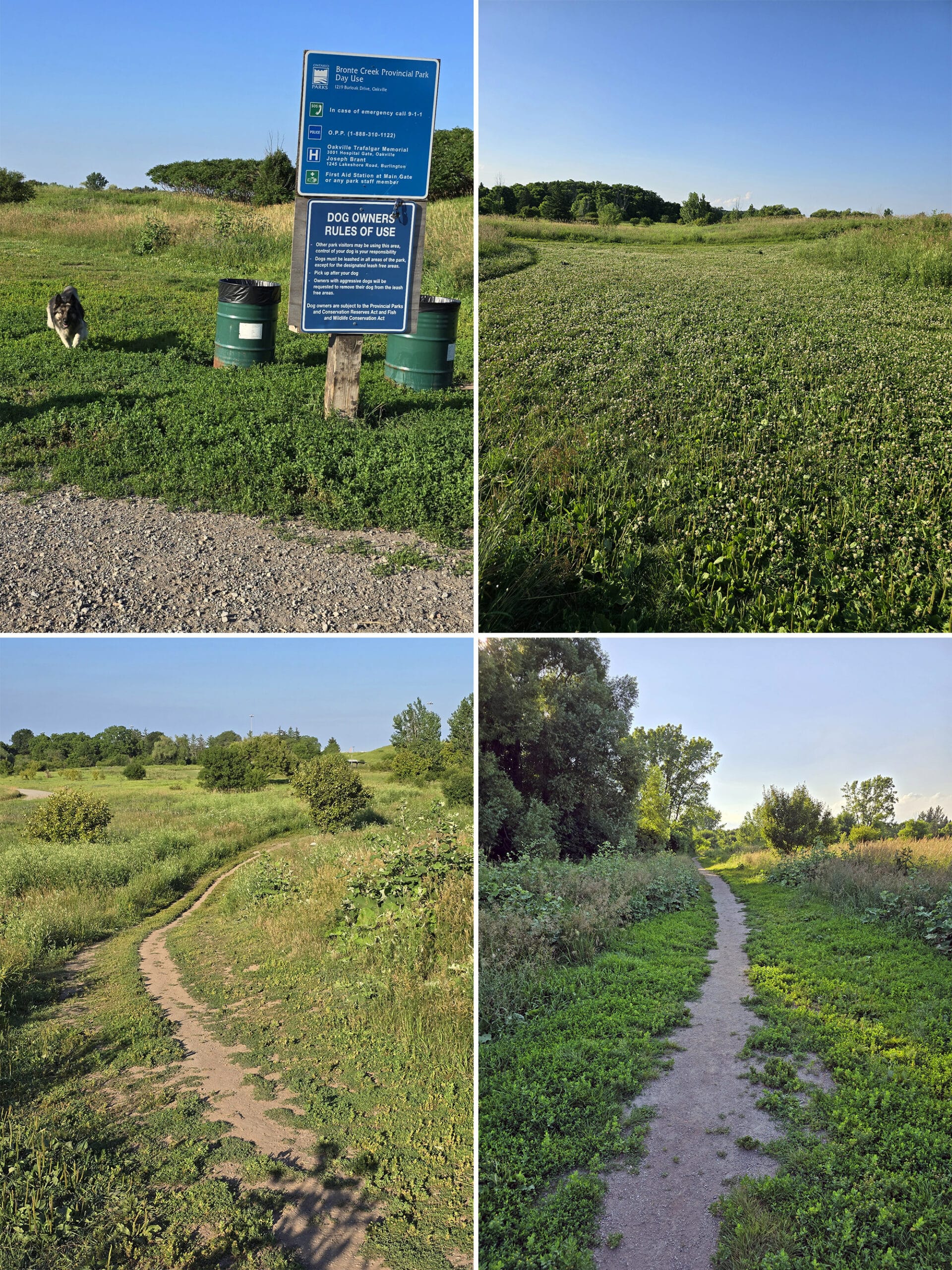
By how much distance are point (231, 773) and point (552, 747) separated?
12965mm

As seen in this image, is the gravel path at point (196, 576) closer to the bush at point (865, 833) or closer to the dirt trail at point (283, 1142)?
the dirt trail at point (283, 1142)

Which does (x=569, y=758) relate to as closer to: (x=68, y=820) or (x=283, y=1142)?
(x=283, y=1142)

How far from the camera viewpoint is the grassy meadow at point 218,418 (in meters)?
7.51

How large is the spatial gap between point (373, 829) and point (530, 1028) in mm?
3466

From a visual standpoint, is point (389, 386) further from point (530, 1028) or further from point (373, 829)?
point (530, 1028)

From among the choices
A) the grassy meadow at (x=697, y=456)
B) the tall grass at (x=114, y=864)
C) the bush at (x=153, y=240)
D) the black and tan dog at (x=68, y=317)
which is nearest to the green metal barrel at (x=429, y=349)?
the grassy meadow at (x=697, y=456)

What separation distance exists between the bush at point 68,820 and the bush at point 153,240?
633 inches

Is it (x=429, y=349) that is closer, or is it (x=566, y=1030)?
(x=566, y=1030)

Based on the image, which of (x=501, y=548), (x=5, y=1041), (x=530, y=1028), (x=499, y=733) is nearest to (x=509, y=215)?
(x=501, y=548)

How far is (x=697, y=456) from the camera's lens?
6504mm

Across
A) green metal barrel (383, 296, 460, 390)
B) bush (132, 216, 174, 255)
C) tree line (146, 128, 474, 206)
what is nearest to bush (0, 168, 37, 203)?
tree line (146, 128, 474, 206)

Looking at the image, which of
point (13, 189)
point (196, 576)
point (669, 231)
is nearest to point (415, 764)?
point (196, 576)

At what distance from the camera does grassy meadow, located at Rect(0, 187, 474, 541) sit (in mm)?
7508

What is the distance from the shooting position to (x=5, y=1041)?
18.2 feet
